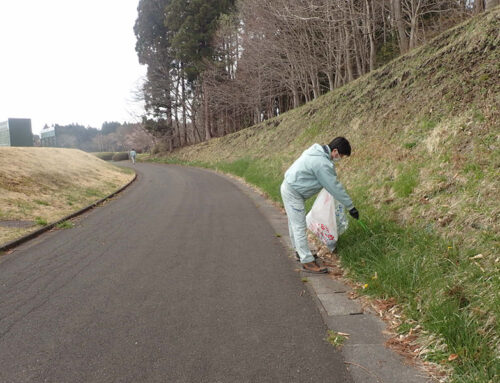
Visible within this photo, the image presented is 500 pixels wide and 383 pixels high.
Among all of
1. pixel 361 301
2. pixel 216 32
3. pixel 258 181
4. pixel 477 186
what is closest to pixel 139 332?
pixel 361 301

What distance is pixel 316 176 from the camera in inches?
168

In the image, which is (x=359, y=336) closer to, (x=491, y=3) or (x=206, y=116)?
(x=491, y=3)

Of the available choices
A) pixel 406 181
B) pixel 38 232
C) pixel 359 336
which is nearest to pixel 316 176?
pixel 359 336

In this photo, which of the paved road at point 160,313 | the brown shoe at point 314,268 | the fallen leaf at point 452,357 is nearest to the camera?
the fallen leaf at point 452,357

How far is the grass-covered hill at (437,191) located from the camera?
2.74m

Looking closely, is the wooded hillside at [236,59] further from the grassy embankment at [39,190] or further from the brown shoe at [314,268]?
the brown shoe at [314,268]

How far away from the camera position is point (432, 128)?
278 inches

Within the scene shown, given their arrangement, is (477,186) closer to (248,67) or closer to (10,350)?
(10,350)

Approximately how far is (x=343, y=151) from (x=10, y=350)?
405 centimetres

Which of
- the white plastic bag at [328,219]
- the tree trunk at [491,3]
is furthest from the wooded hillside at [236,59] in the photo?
the white plastic bag at [328,219]

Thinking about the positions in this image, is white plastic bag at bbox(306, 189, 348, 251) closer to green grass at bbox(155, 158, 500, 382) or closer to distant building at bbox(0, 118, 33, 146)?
green grass at bbox(155, 158, 500, 382)

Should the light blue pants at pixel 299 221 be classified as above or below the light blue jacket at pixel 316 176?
below

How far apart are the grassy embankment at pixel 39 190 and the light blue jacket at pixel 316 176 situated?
17.8ft

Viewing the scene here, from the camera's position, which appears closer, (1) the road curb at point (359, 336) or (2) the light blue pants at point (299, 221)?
(1) the road curb at point (359, 336)
